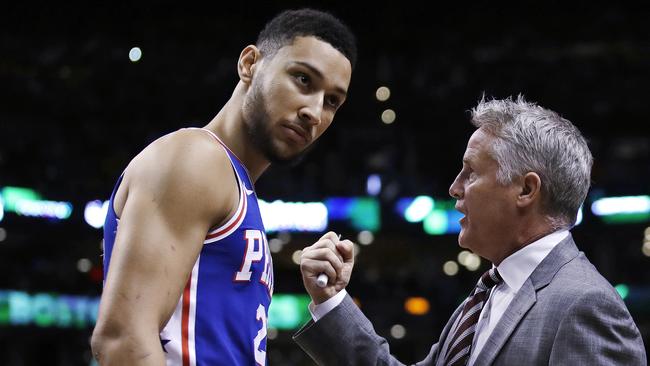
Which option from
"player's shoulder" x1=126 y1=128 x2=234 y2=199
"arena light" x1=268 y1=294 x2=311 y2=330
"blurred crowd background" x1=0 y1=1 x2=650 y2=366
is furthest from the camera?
"arena light" x1=268 y1=294 x2=311 y2=330

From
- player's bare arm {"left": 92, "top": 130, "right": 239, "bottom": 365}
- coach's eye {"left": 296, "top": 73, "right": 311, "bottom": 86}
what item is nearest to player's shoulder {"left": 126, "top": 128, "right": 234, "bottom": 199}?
player's bare arm {"left": 92, "top": 130, "right": 239, "bottom": 365}

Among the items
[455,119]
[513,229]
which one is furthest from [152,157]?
[455,119]

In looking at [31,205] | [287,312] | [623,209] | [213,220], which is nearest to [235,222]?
[213,220]

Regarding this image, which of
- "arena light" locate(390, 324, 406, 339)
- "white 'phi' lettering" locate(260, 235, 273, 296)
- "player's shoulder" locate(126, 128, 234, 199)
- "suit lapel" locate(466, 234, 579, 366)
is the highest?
"player's shoulder" locate(126, 128, 234, 199)

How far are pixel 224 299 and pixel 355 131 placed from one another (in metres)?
14.0

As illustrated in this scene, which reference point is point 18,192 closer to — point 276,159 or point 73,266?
point 73,266

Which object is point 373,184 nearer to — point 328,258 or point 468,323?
point 468,323

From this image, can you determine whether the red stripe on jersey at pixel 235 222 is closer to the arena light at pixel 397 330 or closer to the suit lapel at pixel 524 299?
the suit lapel at pixel 524 299

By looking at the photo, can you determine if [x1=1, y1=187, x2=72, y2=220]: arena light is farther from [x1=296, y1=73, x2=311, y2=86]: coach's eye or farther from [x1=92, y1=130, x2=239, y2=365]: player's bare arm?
[x1=92, y1=130, x2=239, y2=365]: player's bare arm

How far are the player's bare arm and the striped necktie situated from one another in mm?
845

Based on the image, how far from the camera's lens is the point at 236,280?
1.98m

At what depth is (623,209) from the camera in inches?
613

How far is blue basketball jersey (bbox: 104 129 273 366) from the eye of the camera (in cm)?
192

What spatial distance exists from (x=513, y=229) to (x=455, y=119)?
1208cm
